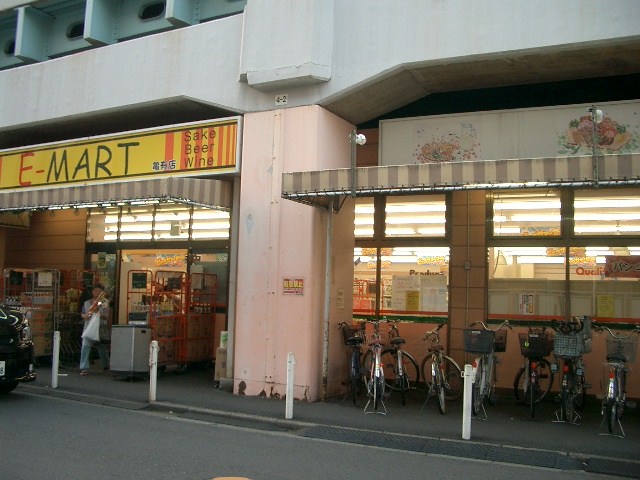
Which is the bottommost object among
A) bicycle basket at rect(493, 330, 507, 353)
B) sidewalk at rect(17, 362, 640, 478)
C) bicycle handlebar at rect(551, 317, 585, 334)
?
sidewalk at rect(17, 362, 640, 478)

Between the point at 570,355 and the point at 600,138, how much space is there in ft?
11.5

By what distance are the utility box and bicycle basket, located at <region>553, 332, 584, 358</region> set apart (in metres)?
7.63

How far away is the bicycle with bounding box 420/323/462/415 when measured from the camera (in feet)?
32.3

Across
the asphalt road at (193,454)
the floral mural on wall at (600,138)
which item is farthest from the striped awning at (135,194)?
the floral mural on wall at (600,138)

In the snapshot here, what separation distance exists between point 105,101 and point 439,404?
922cm

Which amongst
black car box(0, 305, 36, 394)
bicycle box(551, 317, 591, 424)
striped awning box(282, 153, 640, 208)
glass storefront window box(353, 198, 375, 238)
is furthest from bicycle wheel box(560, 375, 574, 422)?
black car box(0, 305, 36, 394)

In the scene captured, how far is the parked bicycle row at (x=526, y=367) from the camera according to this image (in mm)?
9125

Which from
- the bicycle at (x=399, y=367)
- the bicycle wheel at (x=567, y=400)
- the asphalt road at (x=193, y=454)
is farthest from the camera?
the bicycle at (x=399, y=367)

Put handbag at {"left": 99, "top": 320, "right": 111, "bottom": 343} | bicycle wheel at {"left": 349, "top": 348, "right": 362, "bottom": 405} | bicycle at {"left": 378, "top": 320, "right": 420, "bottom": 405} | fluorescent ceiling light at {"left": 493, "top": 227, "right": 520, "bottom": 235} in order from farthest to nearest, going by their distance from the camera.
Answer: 1. handbag at {"left": 99, "top": 320, "right": 111, "bottom": 343}
2. fluorescent ceiling light at {"left": 493, "top": 227, "right": 520, "bottom": 235}
3. bicycle at {"left": 378, "top": 320, "right": 420, "bottom": 405}
4. bicycle wheel at {"left": 349, "top": 348, "right": 362, "bottom": 405}

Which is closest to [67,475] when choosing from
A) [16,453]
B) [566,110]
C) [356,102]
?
[16,453]

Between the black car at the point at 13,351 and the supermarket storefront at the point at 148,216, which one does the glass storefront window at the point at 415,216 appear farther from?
the black car at the point at 13,351

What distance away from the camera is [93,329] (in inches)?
521

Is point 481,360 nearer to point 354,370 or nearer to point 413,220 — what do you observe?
point 354,370

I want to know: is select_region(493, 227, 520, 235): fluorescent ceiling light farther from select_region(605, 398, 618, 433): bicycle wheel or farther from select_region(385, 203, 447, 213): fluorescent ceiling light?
select_region(605, 398, 618, 433): bicycle wheel
